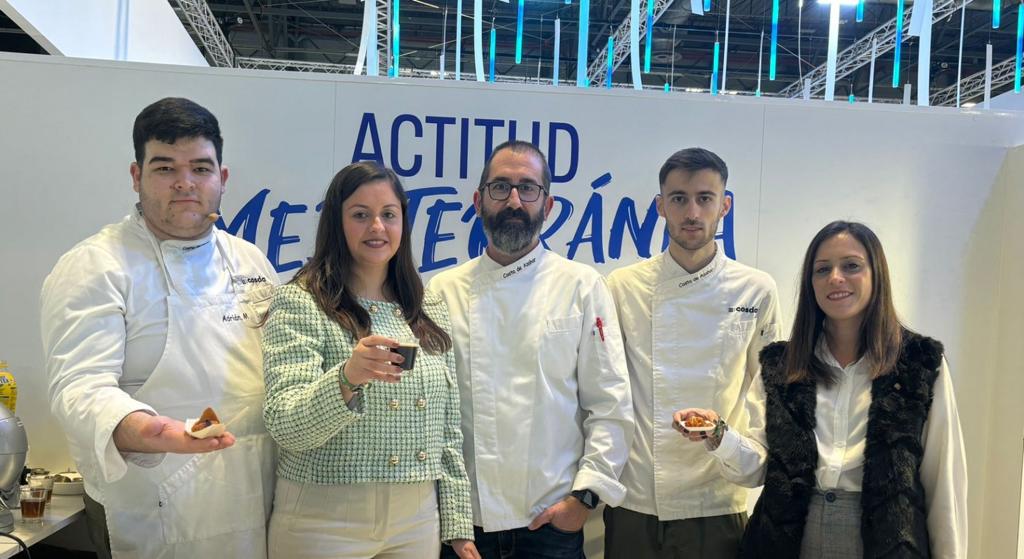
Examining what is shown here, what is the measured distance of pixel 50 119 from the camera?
10.3ft

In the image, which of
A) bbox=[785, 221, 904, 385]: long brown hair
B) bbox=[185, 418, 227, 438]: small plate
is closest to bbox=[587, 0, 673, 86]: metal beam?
bbox=[785, 221, 904, 385]: long brown hair

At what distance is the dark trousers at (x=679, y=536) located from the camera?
2.49 m

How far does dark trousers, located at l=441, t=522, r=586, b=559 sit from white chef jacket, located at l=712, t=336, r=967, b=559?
1.75 ft

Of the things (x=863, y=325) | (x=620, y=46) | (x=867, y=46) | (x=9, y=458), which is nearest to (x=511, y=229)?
(x=863, y=325)

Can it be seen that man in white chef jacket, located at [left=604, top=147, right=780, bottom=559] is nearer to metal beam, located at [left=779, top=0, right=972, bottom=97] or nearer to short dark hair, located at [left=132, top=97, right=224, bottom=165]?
short dark hair, located at [left=132, top=97, right=224, bottom=165]

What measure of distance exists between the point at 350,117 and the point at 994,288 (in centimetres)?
297

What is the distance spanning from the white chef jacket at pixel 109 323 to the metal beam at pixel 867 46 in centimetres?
732

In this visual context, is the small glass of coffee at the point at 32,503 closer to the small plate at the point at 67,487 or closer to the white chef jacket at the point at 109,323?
the small plate at the point at 67,487

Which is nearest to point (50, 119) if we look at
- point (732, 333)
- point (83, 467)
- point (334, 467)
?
point (83, 467)

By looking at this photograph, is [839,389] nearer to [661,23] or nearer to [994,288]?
[994,288]

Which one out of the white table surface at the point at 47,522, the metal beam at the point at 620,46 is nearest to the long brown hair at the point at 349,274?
the white table surface at the point at 47,522

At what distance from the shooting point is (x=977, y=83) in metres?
9.86

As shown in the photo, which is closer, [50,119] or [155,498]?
[155,498]

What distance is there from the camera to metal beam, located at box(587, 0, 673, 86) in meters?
7.67
